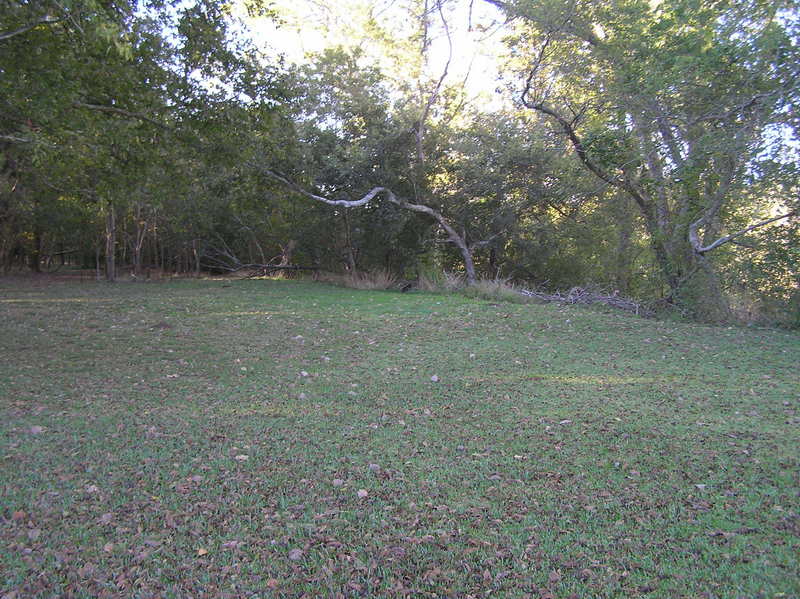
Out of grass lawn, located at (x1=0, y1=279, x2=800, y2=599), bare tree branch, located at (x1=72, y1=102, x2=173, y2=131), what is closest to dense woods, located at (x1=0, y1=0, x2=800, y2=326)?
Answer: bare tree branch, located at (x1=72, y1=102, x2=173, y2=131)

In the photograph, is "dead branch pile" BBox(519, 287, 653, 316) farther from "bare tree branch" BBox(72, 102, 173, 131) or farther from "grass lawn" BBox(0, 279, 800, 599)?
"bare tree branch" BBox(72, 102, 173, 131)

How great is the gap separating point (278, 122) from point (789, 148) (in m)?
8.32

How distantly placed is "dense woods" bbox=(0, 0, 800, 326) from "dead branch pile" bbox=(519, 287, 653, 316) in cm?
50

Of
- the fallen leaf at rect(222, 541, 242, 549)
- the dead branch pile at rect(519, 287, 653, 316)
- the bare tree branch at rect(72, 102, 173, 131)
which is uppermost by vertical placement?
the bare tree branch at rect(72, 102, 173, 131)

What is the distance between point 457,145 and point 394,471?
14920 mm

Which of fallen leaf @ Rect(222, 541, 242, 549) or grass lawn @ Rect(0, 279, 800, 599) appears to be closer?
grass lawn @ Rect(0, 279, 800, 599)

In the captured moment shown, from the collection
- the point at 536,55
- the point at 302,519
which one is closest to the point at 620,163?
the point at 536,55

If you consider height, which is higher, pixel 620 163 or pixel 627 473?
pixel 620 163

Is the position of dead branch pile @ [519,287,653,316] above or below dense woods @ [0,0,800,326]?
below

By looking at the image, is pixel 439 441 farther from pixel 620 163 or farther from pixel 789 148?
pixel 620 163

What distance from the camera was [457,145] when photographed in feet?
57.0

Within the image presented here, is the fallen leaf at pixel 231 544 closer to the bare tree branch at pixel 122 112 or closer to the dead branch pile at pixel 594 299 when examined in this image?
the bare tree branch at pixel 122 112

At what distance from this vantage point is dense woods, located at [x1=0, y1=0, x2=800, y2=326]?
26.7 feet

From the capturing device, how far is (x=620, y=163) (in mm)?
11328
